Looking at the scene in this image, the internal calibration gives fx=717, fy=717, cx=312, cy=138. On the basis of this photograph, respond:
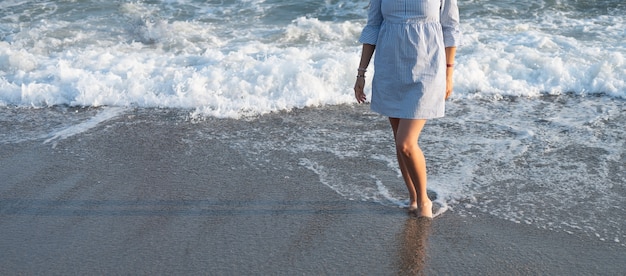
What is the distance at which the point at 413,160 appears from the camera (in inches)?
158

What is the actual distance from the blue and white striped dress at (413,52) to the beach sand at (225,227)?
73 centimetres

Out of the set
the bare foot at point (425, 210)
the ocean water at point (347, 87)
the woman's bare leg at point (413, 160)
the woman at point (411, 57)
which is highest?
the woman at point (411, 57)

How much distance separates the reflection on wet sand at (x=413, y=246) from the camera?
3.63 metres

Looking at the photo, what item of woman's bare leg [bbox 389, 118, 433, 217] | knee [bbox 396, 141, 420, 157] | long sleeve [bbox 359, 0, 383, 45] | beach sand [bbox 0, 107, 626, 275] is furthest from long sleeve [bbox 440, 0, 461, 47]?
beach sand [bbox 0, 107, 626, 275]

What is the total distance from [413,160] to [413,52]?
628 mm

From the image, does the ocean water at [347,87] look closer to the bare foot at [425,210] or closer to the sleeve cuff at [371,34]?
the bare foot at [425,210]

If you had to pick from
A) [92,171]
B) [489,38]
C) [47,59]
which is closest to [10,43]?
[47,59]

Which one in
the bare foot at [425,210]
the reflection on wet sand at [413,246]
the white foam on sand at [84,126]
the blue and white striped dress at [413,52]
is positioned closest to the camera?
the reflection on wet sand at [413,246]

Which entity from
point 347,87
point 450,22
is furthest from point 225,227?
point 347,87

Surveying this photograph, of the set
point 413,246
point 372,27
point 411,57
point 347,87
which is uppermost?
point 372,27

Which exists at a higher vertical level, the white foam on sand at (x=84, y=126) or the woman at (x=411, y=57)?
the woman at (x=411, y=57)

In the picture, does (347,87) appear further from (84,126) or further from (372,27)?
(372,27)

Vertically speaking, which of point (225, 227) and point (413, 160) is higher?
point (413, 160)

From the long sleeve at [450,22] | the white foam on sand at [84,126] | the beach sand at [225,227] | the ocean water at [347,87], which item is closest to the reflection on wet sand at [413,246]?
the beach sand at [225,227]
